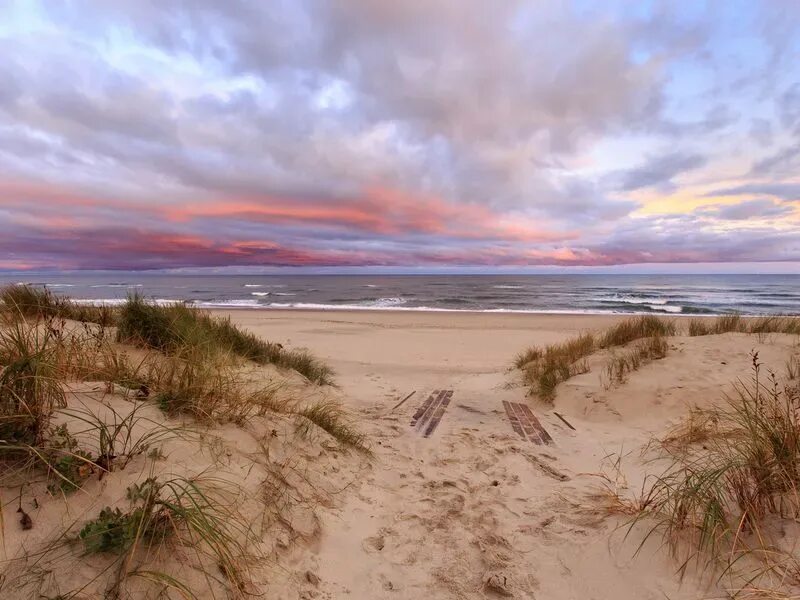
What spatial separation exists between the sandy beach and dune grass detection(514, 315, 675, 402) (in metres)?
0.28

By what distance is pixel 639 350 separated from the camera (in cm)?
799

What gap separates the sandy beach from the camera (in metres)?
2.64

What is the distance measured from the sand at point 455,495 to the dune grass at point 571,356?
44 cm

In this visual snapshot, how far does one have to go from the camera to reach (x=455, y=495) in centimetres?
388

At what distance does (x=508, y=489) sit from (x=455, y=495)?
56 centimetres

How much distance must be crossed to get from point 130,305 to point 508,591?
6.72 meters

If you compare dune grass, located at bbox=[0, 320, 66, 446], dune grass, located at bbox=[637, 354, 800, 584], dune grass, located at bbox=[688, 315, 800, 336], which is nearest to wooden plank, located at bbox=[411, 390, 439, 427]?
dune grass, located at bbox=[637, 354, 800, 584]

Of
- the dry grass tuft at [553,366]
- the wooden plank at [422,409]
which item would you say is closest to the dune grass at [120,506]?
the wooden plank at [422,409]

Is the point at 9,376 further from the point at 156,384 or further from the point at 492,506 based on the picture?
the point at 492,506

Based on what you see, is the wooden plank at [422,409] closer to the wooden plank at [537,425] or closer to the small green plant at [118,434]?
the wooden plank at [537,425]

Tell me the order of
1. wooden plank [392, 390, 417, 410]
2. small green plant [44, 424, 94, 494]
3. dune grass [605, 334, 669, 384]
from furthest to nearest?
dune grass [605, 334, 669, 384]
wooden plank [392, 390, 417, 410]
small green plant [44, 424, 94, 494]

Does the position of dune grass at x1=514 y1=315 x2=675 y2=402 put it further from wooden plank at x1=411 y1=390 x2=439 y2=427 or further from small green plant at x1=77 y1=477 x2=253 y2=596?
small green plant at x1=77 y1=477 x2=253 y2=596

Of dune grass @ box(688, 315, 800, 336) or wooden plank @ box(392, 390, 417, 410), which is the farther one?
dune grass @ box(688, 315, 800, 336)

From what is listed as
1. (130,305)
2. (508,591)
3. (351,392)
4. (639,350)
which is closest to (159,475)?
(508,591)
